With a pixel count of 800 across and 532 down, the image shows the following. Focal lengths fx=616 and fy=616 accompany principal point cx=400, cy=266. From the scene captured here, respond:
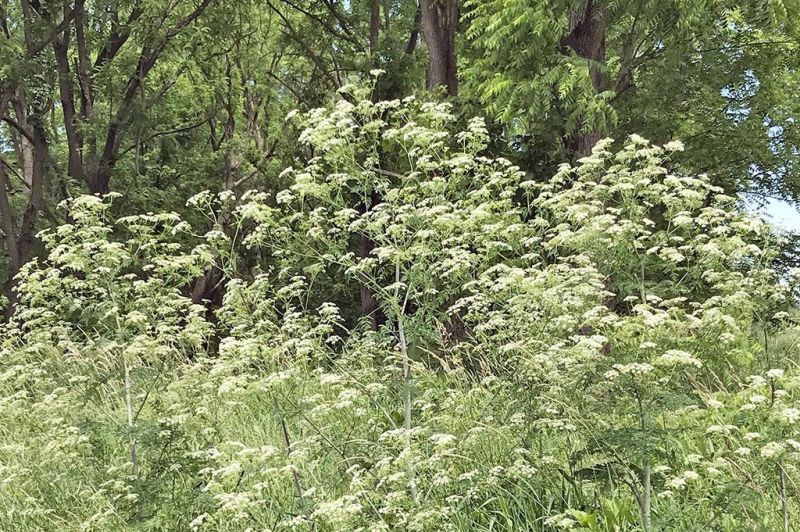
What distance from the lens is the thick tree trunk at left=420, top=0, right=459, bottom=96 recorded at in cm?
916

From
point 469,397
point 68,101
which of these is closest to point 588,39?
point 469,397

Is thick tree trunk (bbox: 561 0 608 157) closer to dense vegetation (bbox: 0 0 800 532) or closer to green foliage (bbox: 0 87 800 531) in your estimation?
dense vegetation (bbox: 0 0 800 532)

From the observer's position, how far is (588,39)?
279 inches

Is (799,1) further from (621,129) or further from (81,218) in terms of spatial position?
(81,218)

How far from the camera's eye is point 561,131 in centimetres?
805

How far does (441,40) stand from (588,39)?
2741 millimetres

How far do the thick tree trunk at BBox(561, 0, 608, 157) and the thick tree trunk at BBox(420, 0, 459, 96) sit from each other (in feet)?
7.78

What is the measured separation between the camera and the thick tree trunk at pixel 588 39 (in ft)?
22.8

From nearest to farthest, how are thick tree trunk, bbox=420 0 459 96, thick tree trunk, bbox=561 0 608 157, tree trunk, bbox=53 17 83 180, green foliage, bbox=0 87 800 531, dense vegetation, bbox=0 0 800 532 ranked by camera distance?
green foliage, bbox=0 87 800 531 → dense vegetation, bbox=0 0 800 532 → thick tree trunk, bbox=561 0 608 157 → thick tree trunk, bbox=420 0 459 96 → tree trunk, bbox=53 17 83 180

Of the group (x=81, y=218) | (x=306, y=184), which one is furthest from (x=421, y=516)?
(x=81, y=218)

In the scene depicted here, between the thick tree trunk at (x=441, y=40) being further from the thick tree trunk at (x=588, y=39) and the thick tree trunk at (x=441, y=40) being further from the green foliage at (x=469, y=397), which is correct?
the green foliage at (x=469, y=397)

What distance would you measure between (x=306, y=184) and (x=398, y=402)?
5.53 feet

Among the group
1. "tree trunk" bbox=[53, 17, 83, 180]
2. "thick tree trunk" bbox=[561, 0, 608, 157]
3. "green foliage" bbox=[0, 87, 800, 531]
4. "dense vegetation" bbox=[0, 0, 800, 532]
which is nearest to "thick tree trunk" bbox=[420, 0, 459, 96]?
Answer: "dense vegetation" bbox=[0, 0, 800, 532]

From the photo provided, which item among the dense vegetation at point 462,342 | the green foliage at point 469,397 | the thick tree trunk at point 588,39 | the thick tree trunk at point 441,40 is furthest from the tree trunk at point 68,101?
the thick tree trunk at point 588,39
